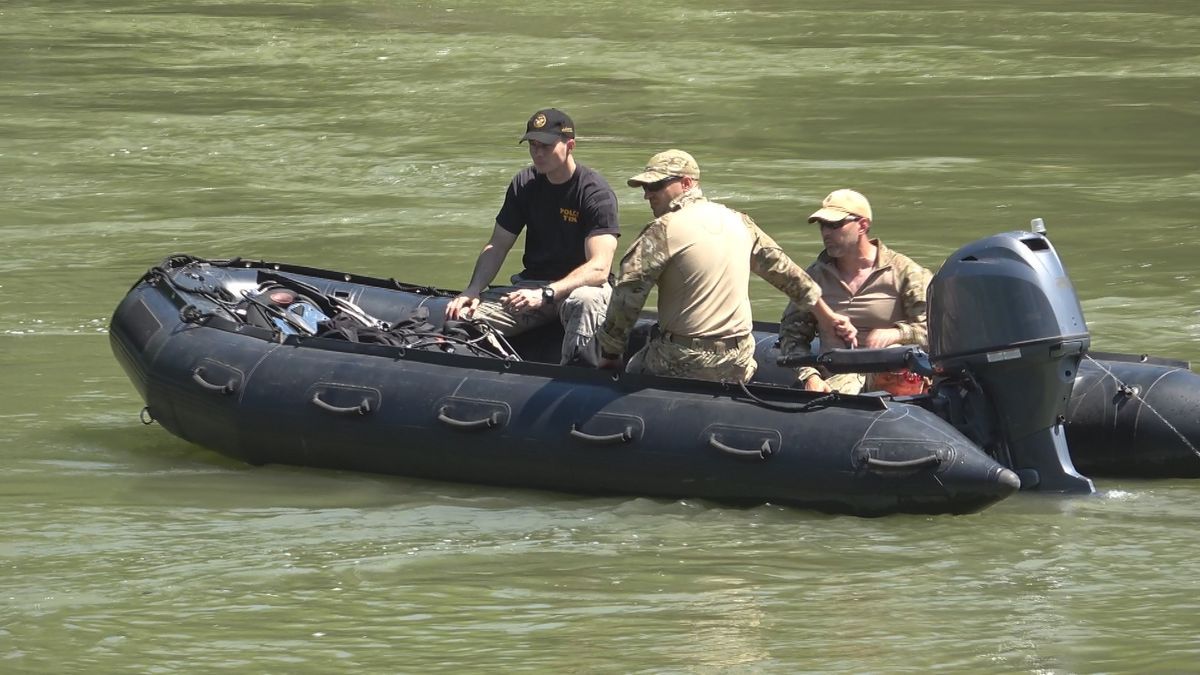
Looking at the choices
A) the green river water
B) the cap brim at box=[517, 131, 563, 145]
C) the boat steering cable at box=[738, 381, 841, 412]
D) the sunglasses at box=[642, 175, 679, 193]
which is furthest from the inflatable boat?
the cap brim at box=[517, 131, 563, 145]

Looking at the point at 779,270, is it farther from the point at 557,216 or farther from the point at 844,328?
the point at 557,216

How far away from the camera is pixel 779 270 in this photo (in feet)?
24.2

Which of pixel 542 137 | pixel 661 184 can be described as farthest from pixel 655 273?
pixel 542 137

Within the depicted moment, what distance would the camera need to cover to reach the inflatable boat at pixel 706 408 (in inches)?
277

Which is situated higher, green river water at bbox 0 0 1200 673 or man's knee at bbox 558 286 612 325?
man's knee at bbox 558 286 612 325

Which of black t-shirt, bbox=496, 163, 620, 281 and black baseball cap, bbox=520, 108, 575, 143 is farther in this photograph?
black t-shirt, bbox=496, 163, 620, 281

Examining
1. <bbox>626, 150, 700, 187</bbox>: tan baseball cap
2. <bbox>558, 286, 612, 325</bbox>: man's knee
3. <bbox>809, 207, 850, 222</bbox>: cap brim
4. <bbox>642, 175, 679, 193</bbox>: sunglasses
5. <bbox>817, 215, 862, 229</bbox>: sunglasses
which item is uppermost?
<bbox>626, 150, 700, 187</bbox>: tan baseball cap

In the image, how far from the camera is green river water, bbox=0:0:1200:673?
6.18m

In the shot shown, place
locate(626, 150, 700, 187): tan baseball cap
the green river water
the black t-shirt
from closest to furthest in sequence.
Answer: the green river water
locate(626, 150, 700, 187): tan baseball cap
the black t-shirt

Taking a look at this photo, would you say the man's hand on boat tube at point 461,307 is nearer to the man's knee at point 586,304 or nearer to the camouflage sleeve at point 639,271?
the man's knee at point 586,304

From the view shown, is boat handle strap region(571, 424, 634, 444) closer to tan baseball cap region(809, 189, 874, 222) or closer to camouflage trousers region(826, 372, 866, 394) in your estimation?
camouflage trousers region(826, 372, 866, 394)

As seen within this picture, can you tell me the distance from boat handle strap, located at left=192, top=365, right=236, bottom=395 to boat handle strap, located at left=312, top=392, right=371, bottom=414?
393 mm

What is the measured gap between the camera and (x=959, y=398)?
23.7 ft

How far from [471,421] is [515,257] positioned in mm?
5515
